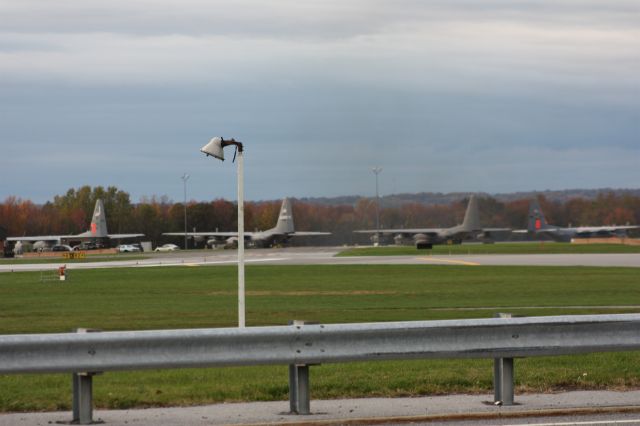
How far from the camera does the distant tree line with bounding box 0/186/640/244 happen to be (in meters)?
164

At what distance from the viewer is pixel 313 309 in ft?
95.1

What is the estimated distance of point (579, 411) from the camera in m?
10.1

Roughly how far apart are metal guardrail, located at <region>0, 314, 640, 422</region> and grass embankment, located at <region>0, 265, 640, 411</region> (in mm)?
1554

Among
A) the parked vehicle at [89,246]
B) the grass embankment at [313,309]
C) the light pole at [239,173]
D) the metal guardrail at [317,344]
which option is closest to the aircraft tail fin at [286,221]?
the parked vehicle at [89,246]

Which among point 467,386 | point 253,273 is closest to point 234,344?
point 467,386

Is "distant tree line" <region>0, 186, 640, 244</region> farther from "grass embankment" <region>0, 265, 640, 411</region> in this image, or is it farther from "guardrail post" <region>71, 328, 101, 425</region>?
"guardrail post" <region>71, 328, 101, 425</region>

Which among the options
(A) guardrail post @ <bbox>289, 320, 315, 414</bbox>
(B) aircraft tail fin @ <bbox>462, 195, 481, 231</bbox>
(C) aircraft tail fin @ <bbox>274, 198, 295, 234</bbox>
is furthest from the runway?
(C) aircraft tail fin @ <bbox>274, 198, 295, 234</bbox>

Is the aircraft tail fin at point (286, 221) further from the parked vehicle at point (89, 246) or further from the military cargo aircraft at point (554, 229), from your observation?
the military cargo aircraft at point (554, 229)

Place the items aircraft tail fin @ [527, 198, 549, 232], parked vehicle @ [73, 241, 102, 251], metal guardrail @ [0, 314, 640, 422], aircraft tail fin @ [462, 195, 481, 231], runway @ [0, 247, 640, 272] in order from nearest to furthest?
metal guardrail @ [0, 314, 640, 422]
runway @ [0, 247, 640, 272]
aircraft tail fin @ [462, 195, 481, 231]
parked vehicle @ [73, 241, 102, 251]
aircraft tail fin @ [527, 198, 549, 232]

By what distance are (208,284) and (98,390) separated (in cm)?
3191

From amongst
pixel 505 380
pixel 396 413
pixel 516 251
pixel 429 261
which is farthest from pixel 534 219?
pixel 396 413

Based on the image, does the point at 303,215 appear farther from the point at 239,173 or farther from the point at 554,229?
the point at 239,173

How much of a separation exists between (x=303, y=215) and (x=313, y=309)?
148555mm

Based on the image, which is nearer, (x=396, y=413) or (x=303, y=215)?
(x=396, y=413)
